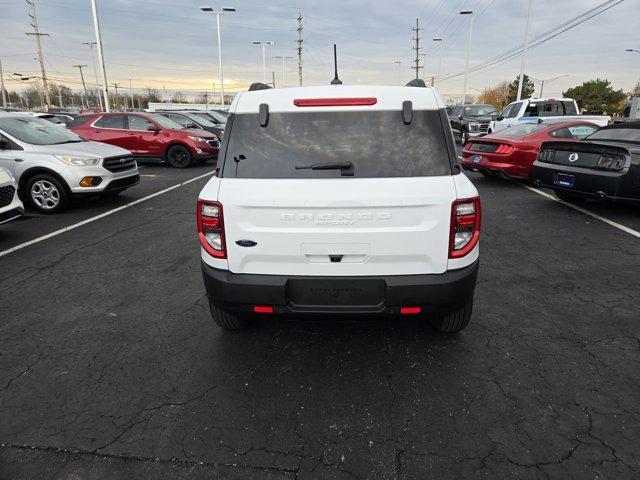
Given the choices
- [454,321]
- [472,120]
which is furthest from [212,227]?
[472,120]

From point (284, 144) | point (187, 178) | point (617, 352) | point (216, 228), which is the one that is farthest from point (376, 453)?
point (187, 178)

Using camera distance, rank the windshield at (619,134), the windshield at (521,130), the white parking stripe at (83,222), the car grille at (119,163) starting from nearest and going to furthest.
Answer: the white parking stripe at (83,222)
the windshield at (619,134)
the car grille at (119,163)
the windshield at (521,130)

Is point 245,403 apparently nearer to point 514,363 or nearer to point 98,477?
point 98,477

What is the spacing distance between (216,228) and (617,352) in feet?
10.1

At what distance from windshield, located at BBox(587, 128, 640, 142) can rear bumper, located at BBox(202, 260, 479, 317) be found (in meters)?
6.10

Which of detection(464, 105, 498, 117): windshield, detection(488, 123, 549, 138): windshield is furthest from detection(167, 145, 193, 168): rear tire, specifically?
detection(464, 105, 498, 117): windshield

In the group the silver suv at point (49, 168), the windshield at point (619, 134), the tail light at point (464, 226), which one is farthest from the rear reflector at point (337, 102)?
the silver suv at point (49, 168)

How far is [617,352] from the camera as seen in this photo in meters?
3.21

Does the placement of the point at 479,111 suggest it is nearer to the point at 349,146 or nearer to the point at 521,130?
the point at 521,130

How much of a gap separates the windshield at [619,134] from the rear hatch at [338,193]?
19.7 feet

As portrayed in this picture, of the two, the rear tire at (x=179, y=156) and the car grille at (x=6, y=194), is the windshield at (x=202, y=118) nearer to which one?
the rear tire at (x=179, y=156)

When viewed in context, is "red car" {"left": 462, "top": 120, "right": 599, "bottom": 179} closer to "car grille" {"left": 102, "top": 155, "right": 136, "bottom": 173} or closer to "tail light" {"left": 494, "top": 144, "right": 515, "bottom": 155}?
"tail light" {"left": 494, "top": 144, "right": 515, "bottom": 155}

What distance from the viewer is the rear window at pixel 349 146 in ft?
8.94

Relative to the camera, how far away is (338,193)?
8.55 feet
